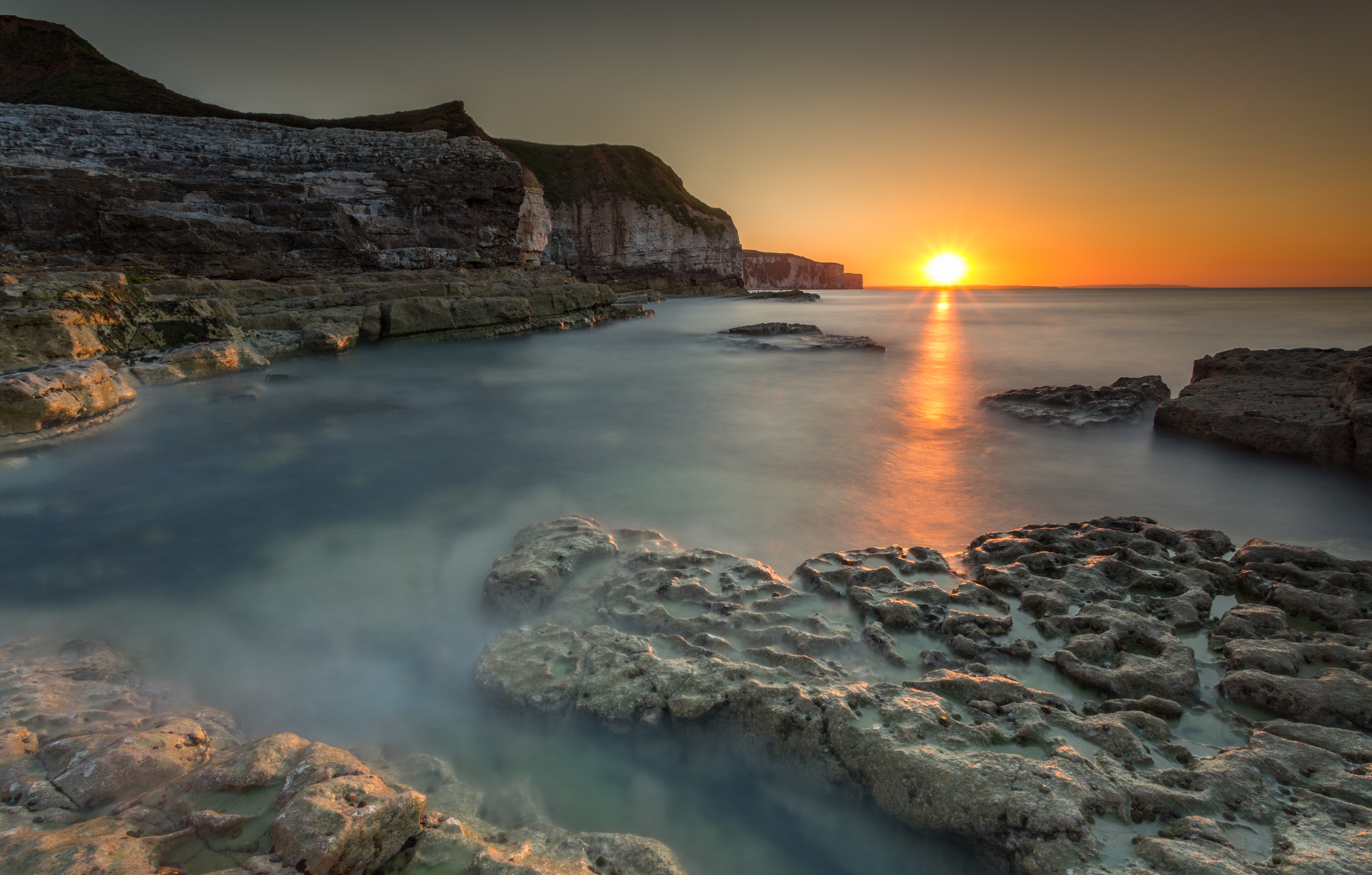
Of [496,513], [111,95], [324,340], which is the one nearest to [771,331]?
[324,340]

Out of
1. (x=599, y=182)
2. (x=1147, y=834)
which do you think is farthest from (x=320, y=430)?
(x=599, y=182)

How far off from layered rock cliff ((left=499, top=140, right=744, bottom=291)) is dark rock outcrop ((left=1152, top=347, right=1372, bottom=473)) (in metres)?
38.9

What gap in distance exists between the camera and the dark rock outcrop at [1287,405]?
4297 millimetres

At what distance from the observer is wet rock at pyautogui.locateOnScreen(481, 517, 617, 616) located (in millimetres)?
2721

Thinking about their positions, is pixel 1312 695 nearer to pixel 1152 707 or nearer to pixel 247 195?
pixel 1152 707

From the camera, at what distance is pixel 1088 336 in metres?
17.2

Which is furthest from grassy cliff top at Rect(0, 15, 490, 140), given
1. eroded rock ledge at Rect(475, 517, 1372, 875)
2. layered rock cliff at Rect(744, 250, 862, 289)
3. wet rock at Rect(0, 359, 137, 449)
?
layered rock cliff at Rect(744, 250, 862, 289)

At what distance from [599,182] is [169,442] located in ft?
142

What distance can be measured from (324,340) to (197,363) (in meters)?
2.89

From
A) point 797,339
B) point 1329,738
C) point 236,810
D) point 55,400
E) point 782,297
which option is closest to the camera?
point 236,810

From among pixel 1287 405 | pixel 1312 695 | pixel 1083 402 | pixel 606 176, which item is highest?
pixel 606 176

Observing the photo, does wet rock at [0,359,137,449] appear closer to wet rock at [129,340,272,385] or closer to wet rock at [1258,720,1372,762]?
wet rock at [129,340,272,385]

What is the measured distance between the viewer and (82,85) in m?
24.1

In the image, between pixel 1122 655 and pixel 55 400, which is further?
pixel 55 400
